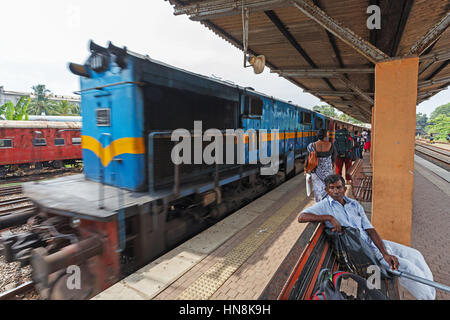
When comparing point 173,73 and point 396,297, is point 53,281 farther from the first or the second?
point 396,297

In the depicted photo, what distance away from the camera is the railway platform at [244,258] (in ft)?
9.02

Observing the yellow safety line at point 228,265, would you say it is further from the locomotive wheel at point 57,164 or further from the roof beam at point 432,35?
the locomotive wheel at point 57,164

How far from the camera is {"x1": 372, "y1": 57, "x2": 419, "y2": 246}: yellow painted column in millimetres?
3350

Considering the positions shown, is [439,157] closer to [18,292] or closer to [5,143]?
[18,292]

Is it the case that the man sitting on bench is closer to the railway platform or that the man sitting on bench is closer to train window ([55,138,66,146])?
the railway platform

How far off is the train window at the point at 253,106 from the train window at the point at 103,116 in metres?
3.32

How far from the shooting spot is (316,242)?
2.08m

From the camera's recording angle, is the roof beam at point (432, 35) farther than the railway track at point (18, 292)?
No

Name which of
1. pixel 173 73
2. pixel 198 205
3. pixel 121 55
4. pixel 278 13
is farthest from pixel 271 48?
pixel 198 205

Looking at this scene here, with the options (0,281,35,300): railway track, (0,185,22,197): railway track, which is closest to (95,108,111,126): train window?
Result: (0,281,35,300): railway track

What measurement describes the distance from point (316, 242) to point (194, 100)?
11.5 ft

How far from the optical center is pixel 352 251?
2172mm

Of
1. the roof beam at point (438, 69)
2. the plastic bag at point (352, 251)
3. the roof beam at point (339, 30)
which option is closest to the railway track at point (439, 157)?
the roof beam at point (438, 69)

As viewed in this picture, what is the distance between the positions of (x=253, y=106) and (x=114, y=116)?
367cm
